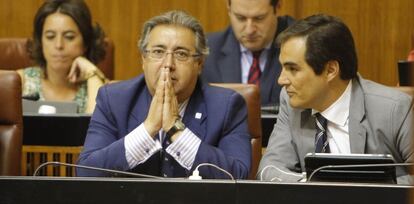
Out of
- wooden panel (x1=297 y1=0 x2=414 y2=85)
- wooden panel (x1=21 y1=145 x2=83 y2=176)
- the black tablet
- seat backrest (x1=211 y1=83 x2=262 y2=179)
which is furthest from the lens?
wooden panel (x1=297 y1=0 x2=414 y2=85)

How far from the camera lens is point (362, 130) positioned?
2.79 m

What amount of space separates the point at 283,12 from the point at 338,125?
8.40 feet

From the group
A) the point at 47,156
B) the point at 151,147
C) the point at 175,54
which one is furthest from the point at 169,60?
the point at 47,156

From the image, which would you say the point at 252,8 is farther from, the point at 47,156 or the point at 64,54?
the point at 47,156

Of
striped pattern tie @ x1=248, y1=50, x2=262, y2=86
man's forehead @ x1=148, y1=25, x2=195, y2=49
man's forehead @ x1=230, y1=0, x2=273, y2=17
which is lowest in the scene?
striped pattern tie @ x1=248, y1=50, x2=262, y2=86

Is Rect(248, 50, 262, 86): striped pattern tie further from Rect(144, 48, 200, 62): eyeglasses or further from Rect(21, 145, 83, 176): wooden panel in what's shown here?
Rect(144, 48, 200, 62): eyeglasses

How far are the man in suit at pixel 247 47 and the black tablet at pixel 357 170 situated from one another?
1924mm

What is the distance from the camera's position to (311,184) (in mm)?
1818

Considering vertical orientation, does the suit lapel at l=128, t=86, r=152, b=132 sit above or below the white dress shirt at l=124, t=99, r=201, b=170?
above

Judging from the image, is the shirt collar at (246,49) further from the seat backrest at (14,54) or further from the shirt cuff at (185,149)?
the shirt cuff at (185,149)

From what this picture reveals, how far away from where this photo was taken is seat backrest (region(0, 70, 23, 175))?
9.83ft

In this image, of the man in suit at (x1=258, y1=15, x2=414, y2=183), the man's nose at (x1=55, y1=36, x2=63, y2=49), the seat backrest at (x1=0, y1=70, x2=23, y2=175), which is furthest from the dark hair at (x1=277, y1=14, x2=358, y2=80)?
the man's nose at (x1=55, y1=36, x2=63, y2=49)

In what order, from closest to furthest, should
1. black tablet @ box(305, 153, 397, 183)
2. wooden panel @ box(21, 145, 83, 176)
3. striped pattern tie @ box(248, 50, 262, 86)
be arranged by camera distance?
black tablet @ box(305, 153, 397, 183) → wooden panel @ box(21, 145, 83, 176) → striped pattern tie @ box(248, 50, 262, 86)

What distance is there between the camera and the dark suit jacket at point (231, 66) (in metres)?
4.10
